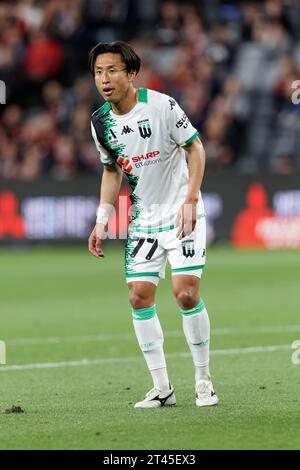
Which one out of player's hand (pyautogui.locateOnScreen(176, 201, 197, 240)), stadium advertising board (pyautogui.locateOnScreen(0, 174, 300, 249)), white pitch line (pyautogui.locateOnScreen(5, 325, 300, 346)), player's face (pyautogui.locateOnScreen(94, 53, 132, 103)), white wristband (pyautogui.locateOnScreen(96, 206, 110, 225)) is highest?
player's face (pyautogui.locateOnScreen(94, 53, 132, 103))

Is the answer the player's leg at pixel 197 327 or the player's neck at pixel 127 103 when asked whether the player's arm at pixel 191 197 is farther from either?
the player's neck at pixel 127 103

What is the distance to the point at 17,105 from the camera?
999 inches

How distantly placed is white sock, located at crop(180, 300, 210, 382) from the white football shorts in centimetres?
24

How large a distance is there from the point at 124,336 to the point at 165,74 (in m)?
13.3

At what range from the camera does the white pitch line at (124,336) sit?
11.6 m

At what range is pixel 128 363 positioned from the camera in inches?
394

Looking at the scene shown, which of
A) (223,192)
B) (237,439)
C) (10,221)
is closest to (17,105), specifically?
(10,221)

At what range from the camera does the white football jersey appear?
762cm

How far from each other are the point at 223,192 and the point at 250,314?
28.8 feet

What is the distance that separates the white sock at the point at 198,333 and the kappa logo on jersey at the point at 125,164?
0.95m

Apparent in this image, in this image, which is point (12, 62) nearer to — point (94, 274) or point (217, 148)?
point (217, 148)

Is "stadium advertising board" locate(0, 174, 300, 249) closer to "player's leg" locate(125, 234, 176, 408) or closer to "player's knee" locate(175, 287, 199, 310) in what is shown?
"player's leg" locate(125, 234, 176, 408)

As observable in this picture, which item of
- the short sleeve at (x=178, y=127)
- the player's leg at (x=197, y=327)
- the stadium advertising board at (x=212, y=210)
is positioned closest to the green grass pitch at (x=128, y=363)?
the player's leg at (x=197, y=327)

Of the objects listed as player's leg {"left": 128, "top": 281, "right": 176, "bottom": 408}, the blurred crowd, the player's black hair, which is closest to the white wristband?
player's leg {"left": 128, "top": 281, "right": 176, "bottom": 408}
